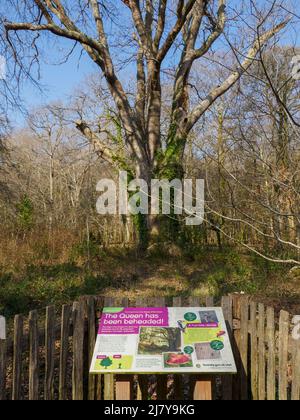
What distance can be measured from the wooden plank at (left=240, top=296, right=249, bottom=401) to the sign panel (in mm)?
243

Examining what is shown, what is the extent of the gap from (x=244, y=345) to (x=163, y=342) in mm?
826

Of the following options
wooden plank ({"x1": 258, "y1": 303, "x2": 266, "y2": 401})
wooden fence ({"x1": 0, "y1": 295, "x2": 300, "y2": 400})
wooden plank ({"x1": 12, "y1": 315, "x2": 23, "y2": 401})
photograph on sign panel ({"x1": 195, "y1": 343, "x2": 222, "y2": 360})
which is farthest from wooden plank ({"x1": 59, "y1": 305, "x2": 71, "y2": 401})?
wooden plank ({"x1": 258, "y1": 303, "x2": 266, "y2": 401})

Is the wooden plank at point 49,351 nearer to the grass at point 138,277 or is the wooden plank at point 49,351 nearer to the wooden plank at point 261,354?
the wooden plank at point 261,354

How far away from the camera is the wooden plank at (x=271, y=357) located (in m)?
3.09

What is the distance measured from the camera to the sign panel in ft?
9.27

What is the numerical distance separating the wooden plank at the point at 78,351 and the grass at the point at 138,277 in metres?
4.07

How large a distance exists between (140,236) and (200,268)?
212cm

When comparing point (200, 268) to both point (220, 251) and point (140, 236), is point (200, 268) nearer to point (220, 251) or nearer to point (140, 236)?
point (220, 251)

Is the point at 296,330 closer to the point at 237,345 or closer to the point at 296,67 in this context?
the point at 237,345

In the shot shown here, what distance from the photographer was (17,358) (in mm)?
2875

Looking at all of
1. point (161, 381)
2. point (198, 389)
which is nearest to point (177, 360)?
point (198, 389)

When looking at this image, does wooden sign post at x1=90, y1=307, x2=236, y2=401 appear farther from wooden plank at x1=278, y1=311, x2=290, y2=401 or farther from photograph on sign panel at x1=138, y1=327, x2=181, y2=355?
wooden plank at x1=278, y1=311, x2=290, y2=401
